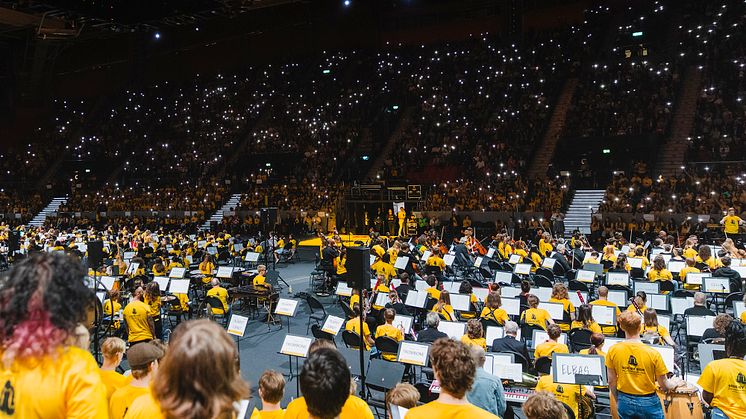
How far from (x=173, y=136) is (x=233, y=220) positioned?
663 inches

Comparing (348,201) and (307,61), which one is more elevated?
(307,61)

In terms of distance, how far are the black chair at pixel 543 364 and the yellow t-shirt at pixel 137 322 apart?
6891 millimetres

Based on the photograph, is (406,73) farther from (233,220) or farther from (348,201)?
(233,220)

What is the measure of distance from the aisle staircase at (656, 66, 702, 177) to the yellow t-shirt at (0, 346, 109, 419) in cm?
3034

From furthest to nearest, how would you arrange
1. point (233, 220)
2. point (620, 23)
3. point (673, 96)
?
point (620, 23), point (233, 220), point (673, 96)

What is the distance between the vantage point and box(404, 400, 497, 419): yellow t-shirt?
11.0 feet

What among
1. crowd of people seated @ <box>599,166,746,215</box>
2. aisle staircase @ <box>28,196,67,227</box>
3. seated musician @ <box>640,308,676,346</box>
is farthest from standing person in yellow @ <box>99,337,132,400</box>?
aisle staircase @ <box>28,196,67,227</box>

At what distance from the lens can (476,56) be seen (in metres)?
39.9

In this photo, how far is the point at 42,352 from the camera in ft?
8.20

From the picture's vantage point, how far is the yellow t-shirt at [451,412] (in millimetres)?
3342

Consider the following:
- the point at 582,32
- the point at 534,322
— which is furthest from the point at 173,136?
the point at 534,322

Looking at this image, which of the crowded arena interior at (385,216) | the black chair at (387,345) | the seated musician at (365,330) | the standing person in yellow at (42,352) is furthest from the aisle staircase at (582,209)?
the standing person in yellow at (42,352)

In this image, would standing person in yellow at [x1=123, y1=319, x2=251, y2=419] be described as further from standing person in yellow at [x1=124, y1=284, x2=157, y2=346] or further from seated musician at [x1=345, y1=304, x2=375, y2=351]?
standing person in yellow at [x1=124, y1=284, x2=157, y2=346]

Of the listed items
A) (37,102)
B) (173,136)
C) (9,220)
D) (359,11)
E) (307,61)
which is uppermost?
(359,11)
